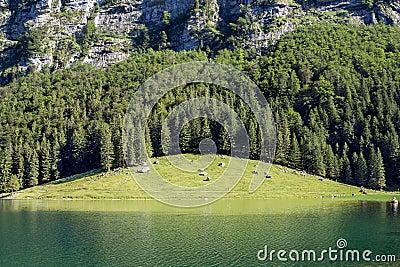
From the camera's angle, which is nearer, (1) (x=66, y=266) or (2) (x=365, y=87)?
(1) (x=66, y=266)

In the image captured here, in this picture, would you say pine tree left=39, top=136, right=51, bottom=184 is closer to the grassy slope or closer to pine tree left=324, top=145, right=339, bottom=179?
the grassy slope

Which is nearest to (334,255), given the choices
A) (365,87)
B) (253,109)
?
(253,109)

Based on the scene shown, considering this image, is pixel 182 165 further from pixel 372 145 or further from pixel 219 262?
pixel 219 262

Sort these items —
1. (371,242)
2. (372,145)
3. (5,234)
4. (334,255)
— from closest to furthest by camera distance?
(334,255)
(371,242)
(5,234)
(372,145)

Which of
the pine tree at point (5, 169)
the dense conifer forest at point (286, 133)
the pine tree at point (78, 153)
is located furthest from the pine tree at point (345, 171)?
→ the pine tree at point (5, 169)

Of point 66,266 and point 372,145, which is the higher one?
point 372,145

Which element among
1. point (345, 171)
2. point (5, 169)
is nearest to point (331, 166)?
point (345, 171)

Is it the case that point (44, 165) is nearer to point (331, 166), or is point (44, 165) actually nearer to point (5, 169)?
point (5, 169)

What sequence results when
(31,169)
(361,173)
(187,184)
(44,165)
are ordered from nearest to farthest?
(187,184)
(361,173)
(31,169)
(44,165)
